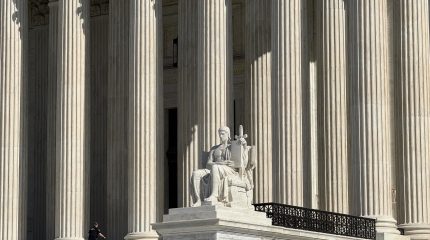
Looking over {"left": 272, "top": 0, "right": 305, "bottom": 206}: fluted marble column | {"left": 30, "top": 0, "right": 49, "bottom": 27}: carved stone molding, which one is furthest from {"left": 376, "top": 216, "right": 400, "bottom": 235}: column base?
{"left": 30, "top": 0, "right": 49, "bottom": 27}: carved stone molding

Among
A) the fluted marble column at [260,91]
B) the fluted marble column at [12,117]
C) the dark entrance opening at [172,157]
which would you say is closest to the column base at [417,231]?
the fluted marble column at [260,91]

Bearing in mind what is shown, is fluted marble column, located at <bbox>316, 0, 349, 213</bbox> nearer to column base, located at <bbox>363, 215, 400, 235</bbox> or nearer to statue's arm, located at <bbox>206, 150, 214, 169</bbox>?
column base, located at <bbox>363, 215, 400, 235</bbox>

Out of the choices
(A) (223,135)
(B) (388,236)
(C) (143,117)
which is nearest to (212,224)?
(A) (223,135)

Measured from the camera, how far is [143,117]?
285 ft

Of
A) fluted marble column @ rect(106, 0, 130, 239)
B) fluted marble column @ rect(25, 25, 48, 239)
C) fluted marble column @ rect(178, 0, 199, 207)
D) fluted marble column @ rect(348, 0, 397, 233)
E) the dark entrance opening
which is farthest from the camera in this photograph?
fluted marble column @ rect(25, 25, 48, 239)

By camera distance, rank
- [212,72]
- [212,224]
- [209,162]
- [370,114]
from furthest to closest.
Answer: [212,72], [370,114], [209,162], [212,224]

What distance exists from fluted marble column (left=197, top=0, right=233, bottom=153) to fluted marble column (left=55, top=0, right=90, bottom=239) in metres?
8.14

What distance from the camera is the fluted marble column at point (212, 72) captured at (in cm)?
8506

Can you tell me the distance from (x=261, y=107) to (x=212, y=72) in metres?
4.16

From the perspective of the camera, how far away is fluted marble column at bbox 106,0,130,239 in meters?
92.6

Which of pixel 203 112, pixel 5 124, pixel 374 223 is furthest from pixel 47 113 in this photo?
pixel 374 223

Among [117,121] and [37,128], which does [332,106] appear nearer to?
[117,121]

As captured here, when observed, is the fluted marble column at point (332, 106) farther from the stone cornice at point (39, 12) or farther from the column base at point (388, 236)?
the stone cornice at point (39, 12)

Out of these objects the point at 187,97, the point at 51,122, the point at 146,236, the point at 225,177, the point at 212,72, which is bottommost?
the point at 146,236
